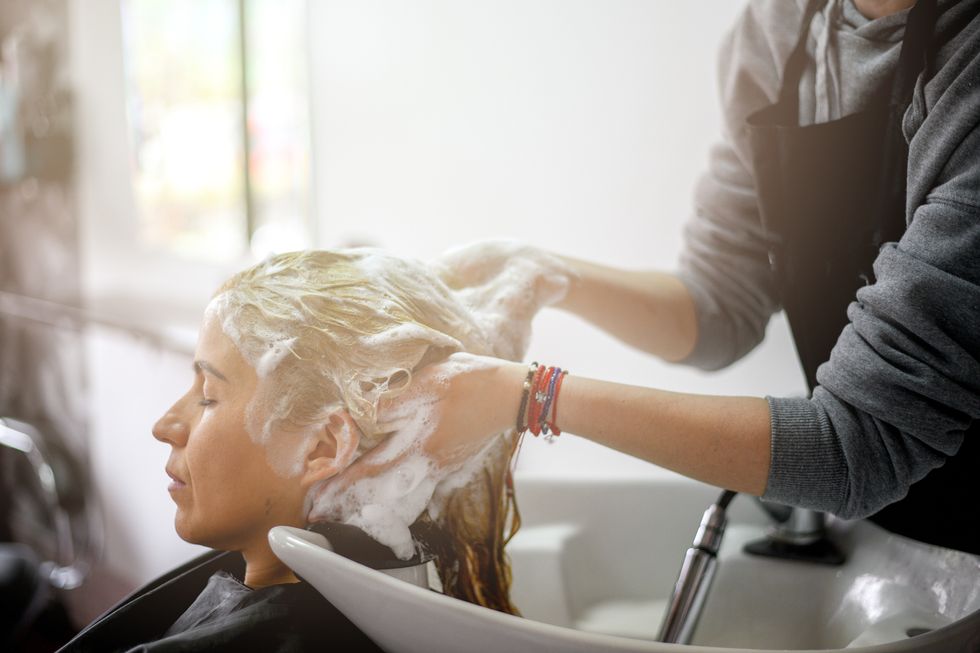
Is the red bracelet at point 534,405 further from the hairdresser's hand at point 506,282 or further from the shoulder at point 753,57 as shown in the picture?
the shoulder at point 753,57

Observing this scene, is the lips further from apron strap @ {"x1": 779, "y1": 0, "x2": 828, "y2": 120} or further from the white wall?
apron strap @ {"x1": 779, "y1": 0, "x2": 828, "y2": 120}

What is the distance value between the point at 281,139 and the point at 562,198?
0.54m

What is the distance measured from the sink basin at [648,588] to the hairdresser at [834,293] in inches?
2.1

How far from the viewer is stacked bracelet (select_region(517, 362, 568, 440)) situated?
0.67 metres

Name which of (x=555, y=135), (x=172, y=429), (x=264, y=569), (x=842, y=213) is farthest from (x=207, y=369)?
(x=842, y=213)

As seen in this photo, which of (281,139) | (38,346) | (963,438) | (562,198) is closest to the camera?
(963,438)

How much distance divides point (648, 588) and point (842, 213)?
37cm

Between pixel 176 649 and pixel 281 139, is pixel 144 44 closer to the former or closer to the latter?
pixel 281 139

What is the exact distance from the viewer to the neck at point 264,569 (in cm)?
74

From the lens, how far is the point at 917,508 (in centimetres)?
72

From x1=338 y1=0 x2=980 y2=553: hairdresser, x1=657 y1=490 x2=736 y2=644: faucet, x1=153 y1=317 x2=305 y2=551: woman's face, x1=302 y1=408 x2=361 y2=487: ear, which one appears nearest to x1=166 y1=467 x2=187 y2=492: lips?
x1=153 y1=317 x2=305 y2=551: woman's face

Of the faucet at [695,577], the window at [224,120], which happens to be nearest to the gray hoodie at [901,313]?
the faucet at [695,577]

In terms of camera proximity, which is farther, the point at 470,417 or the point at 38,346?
the point at 38,346

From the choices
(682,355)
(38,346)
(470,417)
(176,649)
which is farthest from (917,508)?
(38,346)
